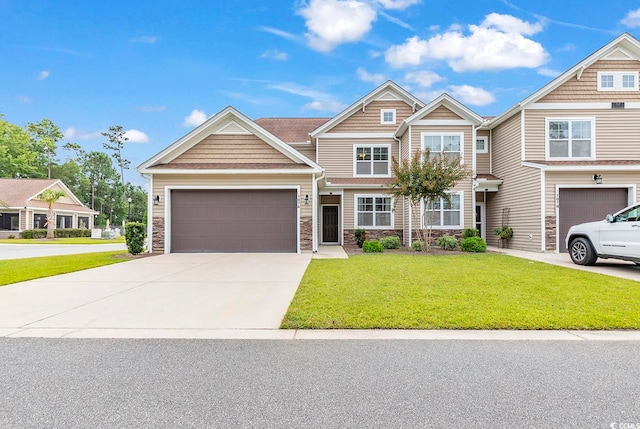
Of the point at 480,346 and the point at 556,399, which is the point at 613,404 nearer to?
the point at 556,399

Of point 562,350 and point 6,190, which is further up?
point 6,190

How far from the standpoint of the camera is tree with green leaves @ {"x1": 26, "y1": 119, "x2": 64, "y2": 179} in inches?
1949

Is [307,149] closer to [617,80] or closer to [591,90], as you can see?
[591,90]

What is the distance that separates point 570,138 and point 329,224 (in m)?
11.4

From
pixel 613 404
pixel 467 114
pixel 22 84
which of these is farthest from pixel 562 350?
pixel 22 84

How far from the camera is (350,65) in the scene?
25.6 meters

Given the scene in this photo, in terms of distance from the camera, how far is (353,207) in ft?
55.8

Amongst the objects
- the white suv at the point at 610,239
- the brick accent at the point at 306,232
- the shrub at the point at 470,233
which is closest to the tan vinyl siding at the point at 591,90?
the shrub at the point at 470,233


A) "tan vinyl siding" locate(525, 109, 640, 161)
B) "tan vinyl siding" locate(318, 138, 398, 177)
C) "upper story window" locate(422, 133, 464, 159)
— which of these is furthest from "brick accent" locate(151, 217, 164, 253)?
"tan vinyl siding" locate(525, 109, 640, 161)

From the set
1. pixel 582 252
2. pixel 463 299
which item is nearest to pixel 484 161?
pixel 582 252

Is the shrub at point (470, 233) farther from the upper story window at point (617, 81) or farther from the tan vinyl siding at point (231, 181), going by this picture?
the upper story window at point (617, 81)

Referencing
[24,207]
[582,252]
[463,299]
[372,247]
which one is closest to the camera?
[463,299]

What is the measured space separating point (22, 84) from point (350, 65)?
108ft

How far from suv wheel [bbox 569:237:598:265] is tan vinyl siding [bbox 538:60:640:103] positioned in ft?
23.8
